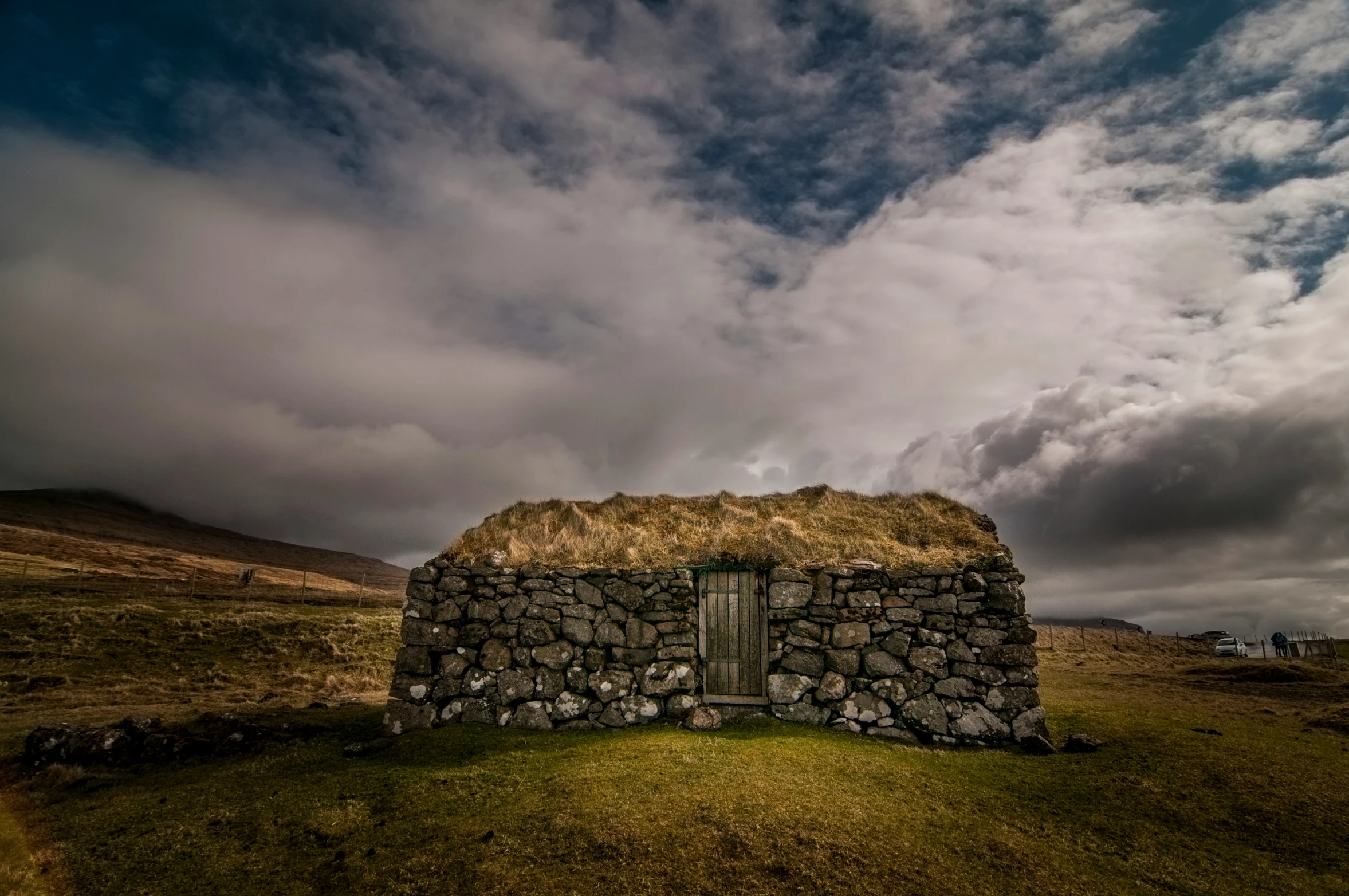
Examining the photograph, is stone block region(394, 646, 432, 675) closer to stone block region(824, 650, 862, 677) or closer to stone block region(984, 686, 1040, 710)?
stone block region(824, 650, 862, 677)

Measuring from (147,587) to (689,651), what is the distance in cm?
5164

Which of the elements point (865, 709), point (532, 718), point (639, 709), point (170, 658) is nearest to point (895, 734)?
point (865, 709)

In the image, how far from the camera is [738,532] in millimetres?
16422

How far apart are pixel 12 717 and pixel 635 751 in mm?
16762

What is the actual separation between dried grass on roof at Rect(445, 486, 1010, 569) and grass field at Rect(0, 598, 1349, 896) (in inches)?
150

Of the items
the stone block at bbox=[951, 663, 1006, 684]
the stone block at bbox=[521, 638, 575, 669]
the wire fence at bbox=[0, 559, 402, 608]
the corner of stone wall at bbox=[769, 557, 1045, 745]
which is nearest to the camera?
the corner of stone wall at bbox=[769, 557, 1045, 745]

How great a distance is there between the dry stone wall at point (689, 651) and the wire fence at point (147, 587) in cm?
3788

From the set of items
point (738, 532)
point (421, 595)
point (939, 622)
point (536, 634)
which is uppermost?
point (738, 532)

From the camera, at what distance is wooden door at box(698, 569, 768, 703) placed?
586 inches

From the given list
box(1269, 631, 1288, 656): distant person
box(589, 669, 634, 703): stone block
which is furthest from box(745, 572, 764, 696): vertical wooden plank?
box(1269, 631, 1288, 656): distant person

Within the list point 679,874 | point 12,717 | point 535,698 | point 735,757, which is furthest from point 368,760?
point 12,717

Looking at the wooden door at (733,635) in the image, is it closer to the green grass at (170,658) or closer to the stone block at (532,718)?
the stone block at (532,718)

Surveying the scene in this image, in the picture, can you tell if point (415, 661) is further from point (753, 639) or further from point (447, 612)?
point (753, 639)

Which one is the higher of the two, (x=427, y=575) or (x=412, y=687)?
(x=427, y=575)
